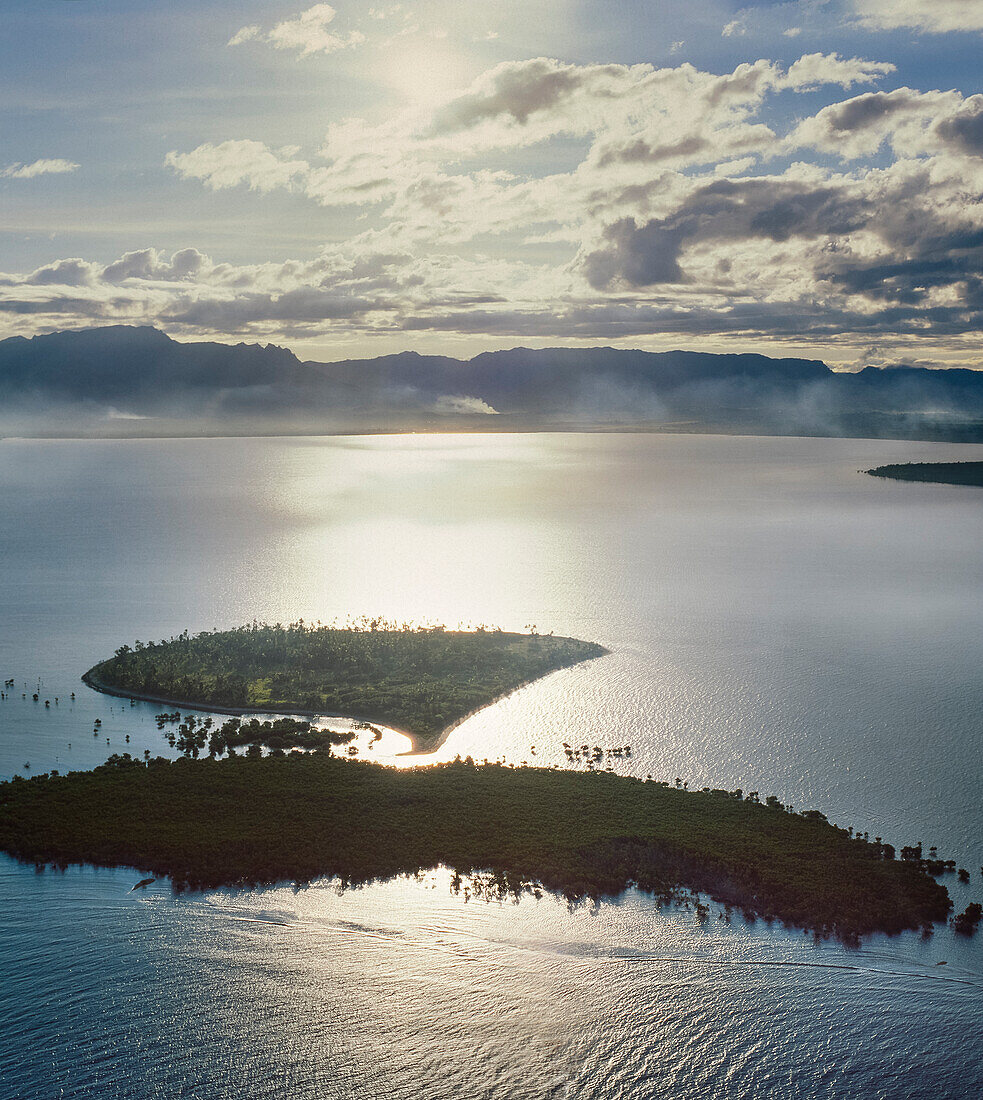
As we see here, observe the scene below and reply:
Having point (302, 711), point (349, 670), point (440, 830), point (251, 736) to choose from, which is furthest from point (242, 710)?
point (440, 830)

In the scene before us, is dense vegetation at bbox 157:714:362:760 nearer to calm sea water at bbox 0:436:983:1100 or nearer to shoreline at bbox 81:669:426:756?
shoreline at bbox 81:669:426:756

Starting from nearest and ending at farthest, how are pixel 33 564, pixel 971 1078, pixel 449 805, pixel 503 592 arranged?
pixel 971 1078 < pixel 449 805 < pixel 503 592 < pixel 33 564

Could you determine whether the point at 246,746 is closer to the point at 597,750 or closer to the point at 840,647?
the point at 597,750

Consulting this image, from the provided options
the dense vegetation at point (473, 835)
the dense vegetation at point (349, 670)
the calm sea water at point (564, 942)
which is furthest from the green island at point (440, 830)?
the dense vegetation at point (349, 670)

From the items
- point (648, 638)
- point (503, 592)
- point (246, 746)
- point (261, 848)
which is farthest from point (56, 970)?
point (503, 592)

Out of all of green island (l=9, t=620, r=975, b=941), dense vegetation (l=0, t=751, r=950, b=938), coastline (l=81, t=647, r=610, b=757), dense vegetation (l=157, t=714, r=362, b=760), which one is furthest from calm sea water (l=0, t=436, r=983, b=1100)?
dense vegetation (l=157, t=714, r=362, b=760)

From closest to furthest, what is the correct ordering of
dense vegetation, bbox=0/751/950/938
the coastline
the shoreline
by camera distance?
dense vegetation, bbox=0/751/950/938 < the coastline < the shoreline

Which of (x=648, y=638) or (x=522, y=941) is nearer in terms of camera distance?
(x=522, y=941)
